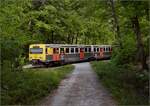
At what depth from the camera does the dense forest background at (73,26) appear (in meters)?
19.8

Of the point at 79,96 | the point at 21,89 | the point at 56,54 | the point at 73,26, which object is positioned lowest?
the point at 79,96

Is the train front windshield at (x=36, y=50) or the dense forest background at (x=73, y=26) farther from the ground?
the dense forest background at (x=73, y=26)

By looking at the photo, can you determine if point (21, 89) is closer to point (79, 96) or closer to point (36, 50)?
point (79, 96)

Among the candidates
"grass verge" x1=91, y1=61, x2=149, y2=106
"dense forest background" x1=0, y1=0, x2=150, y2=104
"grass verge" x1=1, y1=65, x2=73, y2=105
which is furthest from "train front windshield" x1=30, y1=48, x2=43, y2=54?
"grass verge" x1=1, y1=65, x2=73, y2=105

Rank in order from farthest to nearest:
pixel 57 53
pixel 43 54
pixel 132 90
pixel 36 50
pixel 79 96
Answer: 1. pixel 57 53
2. pixel 36 50
3. pixel 43 54
4. pixel 132 90
5. pixel 79 96

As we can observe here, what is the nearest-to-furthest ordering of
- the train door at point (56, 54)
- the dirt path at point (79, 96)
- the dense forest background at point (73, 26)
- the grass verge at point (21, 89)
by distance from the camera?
the grass verge at point (21, 89) < the dirt path at point (79, 96) < the dense forest background at point (73, 26) < the train door at point (56, 54)

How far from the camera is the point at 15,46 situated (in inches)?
759

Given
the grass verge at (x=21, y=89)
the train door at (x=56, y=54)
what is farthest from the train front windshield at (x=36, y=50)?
the grass verge at (x=21, y=89)

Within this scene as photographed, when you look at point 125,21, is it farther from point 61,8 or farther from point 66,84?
point 61,8

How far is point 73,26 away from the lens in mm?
58094

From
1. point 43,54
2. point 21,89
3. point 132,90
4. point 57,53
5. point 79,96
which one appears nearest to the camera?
point 21,89

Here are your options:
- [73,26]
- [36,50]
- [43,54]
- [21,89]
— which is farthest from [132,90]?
[73,26]

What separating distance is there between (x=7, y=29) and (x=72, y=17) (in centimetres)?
3403

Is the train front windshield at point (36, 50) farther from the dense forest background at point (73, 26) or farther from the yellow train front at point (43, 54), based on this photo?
the dense forest background at point (73, 26)
